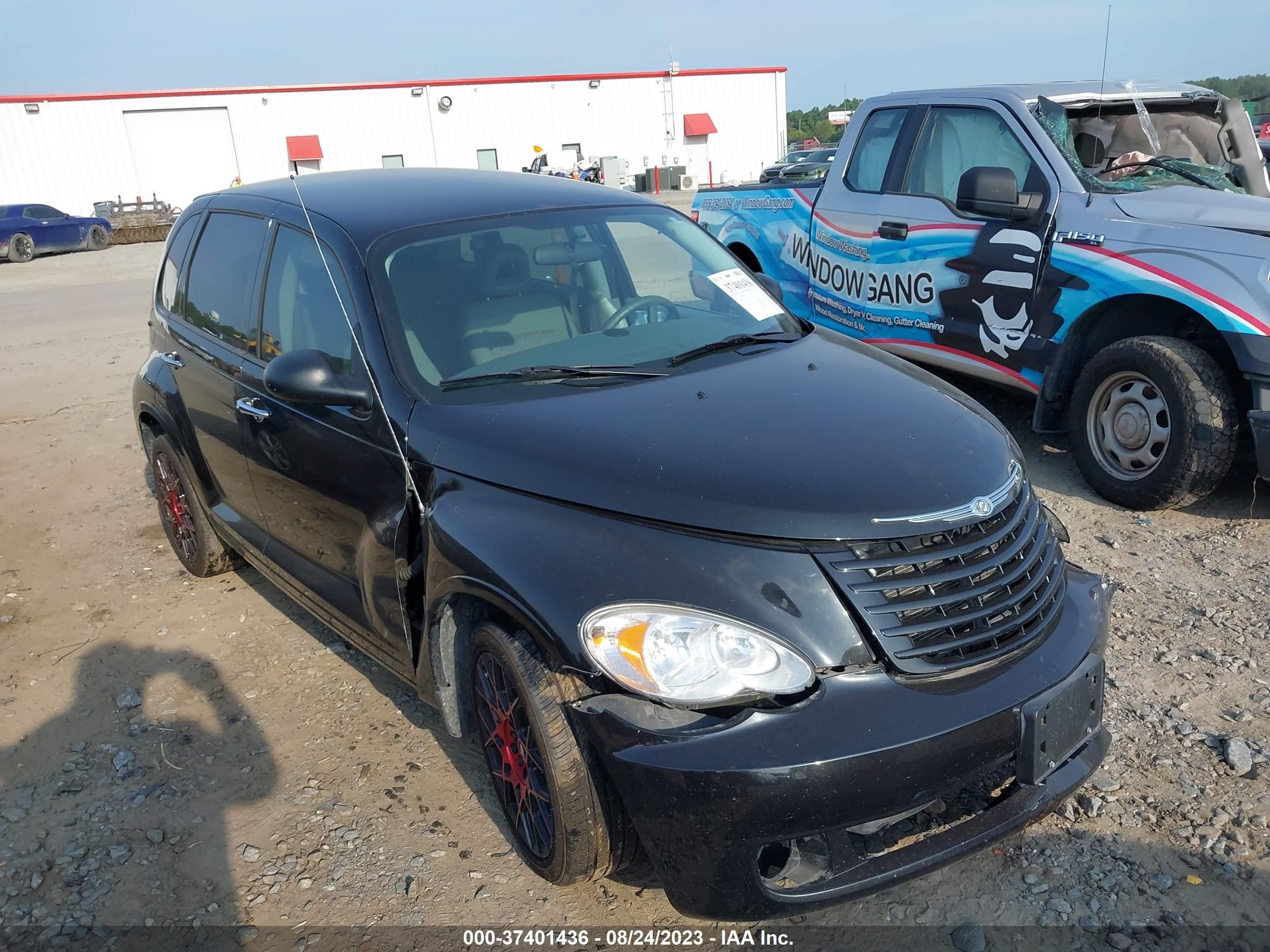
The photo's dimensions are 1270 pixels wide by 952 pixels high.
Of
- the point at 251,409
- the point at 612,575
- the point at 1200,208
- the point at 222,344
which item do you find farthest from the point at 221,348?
the point at 1200,208

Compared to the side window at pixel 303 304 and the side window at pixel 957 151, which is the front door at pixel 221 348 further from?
the side window at pixel 957 151

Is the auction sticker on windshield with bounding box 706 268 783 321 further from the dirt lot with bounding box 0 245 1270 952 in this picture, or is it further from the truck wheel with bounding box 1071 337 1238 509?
the truck wheel with bounding box 1071 337 1238 509

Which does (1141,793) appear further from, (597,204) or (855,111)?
(855,111)

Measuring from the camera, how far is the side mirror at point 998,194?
5141mm

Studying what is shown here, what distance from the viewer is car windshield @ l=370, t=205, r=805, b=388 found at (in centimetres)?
309

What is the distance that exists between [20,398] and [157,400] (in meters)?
5.56

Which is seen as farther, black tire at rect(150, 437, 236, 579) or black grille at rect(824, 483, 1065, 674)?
black tire at rect(150, 437, 236, 579)

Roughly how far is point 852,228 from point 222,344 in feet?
12.8

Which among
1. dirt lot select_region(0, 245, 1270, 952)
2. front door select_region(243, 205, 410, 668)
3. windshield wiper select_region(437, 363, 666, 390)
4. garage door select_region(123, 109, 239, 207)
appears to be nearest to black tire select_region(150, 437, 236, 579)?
dirt lot select_region(0, 245, 1270, 952)

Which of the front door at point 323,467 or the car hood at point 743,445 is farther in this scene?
the front door at point 323,467

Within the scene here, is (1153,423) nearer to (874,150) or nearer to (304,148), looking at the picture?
(874,150)

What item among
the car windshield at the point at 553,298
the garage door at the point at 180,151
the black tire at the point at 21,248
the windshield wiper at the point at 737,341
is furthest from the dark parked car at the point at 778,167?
the garage door at the point at 180,151

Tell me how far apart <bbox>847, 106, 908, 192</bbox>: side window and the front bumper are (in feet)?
15.0

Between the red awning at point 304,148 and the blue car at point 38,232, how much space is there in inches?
596
